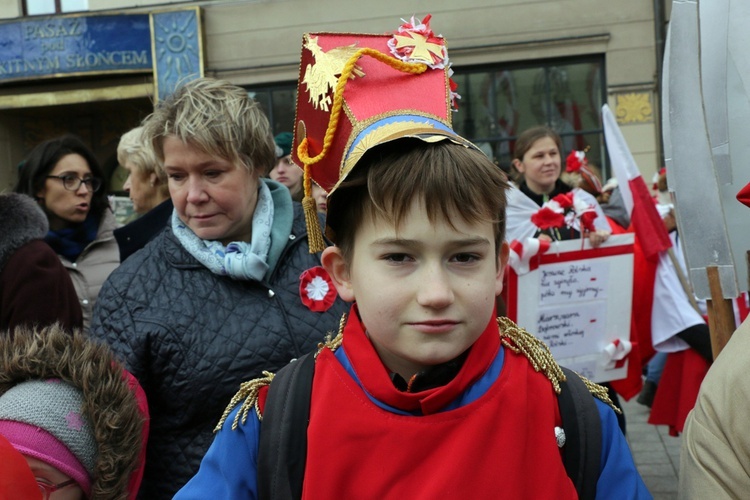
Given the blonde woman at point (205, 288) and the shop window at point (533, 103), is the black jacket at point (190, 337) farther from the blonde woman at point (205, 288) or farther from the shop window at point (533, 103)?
the shop window at point (533, 103)

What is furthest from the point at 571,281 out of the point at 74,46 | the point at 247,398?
the point at 74,46

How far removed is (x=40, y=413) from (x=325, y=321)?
0.82m

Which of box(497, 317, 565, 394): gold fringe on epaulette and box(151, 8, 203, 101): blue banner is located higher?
box(151, 8, 203, 101): blue banner

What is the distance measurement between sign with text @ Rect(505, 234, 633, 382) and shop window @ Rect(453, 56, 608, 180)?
28.7ft

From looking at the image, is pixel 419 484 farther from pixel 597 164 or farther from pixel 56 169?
pixel 597 164

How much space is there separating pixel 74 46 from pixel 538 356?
1500 cm

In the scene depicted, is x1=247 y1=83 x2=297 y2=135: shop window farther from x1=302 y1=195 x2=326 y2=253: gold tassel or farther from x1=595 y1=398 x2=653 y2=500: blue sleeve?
x1=595 y1=398 x2=653 y2=500: blue sleeve

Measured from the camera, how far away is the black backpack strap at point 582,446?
5.55 ft

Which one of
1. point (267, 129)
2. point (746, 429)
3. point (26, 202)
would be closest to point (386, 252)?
point (746, 429)

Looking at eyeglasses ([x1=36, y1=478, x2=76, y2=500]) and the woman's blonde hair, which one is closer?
eyeglasses ([x1=36, y1=478, x2=76, y2=500])

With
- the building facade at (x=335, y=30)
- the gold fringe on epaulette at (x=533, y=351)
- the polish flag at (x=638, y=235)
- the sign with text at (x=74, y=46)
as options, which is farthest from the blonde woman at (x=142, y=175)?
the sign with text at (x=74, y=46)

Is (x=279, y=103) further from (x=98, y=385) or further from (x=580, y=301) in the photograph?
(x=98, y=385)

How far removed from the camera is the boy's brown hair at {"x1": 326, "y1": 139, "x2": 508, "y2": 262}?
1.66 m

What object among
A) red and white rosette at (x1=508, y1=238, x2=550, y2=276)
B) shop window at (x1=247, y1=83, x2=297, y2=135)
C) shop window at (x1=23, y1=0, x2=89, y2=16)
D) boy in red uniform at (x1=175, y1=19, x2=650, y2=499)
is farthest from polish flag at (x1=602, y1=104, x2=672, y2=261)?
shop window at (x1=23, y1=0, x2=89, y2=16)
